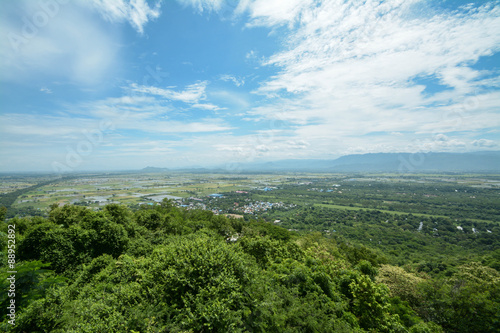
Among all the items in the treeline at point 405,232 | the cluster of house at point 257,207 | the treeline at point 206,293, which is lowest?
the treeline at point 405,232

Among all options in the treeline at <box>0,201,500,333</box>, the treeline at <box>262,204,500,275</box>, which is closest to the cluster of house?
the treeline at <box>262,204,500,275</box>

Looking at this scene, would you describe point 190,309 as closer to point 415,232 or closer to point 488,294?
point 488,294

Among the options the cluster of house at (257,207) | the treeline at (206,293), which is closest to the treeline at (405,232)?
the cluster of house at (257,207)

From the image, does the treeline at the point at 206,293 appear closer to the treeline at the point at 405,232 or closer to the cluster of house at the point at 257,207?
the treeline at the point at 405,232

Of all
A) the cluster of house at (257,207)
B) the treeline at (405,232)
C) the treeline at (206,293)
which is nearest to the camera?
the treeline at (206,293)

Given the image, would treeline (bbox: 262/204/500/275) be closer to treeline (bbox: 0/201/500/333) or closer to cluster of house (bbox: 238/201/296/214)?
cluster of house (bbox: 238/201/296/214)

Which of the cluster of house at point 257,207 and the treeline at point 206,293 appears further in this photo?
the cluster of house at point 257,207

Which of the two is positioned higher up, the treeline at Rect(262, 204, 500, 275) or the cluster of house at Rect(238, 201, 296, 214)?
the cluster of house at Rect(238, 201, 296, 214)

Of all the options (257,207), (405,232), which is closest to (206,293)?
(405,232)

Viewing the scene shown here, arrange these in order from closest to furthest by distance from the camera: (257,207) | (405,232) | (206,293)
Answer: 1. (206,293)
2. (405,232)
3. (257,207)

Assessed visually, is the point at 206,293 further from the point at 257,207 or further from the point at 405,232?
the point at 257,207
